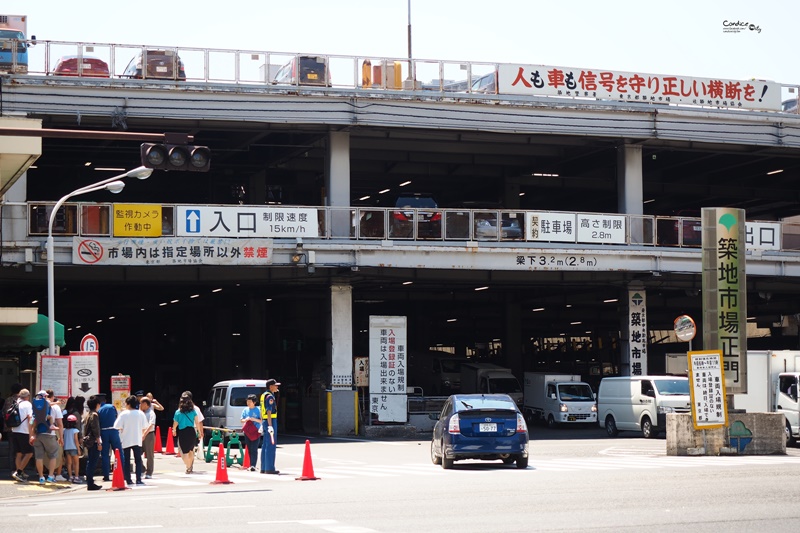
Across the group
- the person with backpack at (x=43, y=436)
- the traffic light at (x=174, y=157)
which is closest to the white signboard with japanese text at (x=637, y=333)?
the person with backpack at (x=43, y=436)

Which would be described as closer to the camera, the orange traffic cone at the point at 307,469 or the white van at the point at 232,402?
the orange traffic cone at the point at 307,469

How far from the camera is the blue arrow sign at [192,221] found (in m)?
37.8

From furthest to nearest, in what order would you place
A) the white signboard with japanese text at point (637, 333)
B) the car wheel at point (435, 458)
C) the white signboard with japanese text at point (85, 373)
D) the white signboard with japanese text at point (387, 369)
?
the white signboard with japanese text at point (637, 333) → the white signboard with japanese text at point (387, 369) → the white signboard with japanese text at point (85, 373) → the car wheel at point (435, 458)

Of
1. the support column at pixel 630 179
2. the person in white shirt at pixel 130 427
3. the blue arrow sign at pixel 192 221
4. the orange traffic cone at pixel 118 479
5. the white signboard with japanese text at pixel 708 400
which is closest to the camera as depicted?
the orange traffic cone at pixel 118 479

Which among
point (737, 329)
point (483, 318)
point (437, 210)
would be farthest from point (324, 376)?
point (483, 318)

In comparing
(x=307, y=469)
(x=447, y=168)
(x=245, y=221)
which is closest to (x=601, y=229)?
(x=447, y=168)

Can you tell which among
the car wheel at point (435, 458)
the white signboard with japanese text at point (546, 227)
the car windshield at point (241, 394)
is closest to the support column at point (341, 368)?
the car windshield at point (241, 394)

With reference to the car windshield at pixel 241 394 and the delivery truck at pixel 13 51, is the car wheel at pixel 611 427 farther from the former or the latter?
the delivery truck at pixel 13 51

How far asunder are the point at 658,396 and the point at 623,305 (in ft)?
31.4

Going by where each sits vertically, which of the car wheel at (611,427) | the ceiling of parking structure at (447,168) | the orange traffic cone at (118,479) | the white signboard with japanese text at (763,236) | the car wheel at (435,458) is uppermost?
the ceiling of parking structure at (447,168)

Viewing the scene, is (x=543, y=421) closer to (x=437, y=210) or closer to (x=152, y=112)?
(x=437, y=210)

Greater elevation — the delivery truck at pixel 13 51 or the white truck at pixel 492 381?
the delivery truck at pixel 13 51

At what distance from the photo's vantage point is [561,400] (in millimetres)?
46469

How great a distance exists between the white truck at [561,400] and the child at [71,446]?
25761 mm
